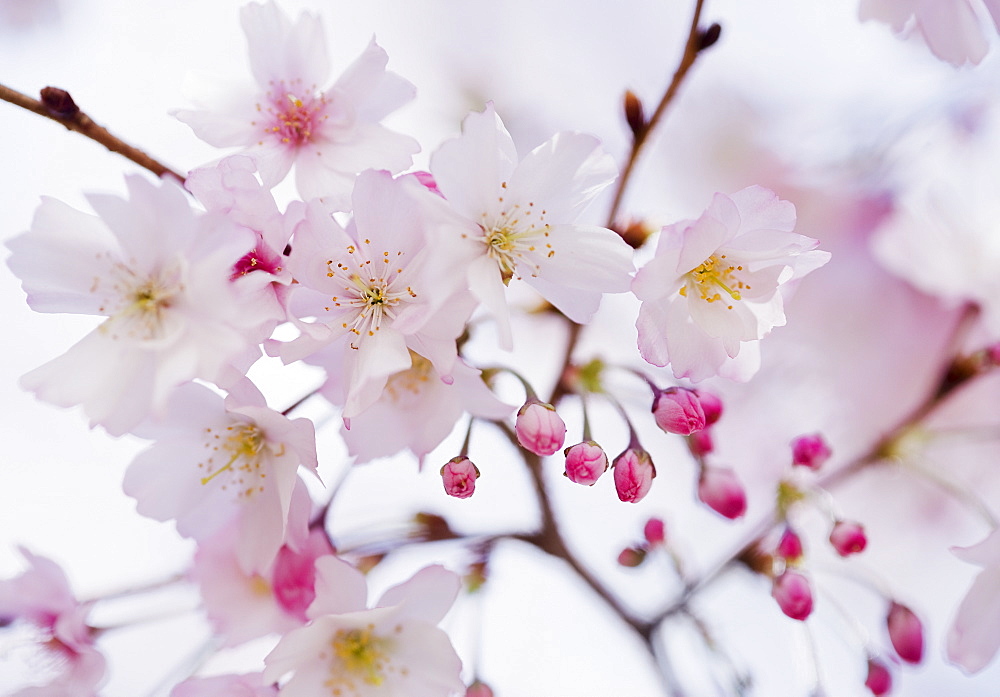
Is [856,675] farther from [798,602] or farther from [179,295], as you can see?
[179,295]

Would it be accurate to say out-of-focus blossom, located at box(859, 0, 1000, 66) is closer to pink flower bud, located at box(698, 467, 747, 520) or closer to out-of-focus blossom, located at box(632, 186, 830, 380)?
out-of-focus blossom, located at box(632, 186, 830, 380)

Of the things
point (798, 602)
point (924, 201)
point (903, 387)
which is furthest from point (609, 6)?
point (798, 602)

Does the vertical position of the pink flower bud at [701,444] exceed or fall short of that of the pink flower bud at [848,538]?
it exceeds it

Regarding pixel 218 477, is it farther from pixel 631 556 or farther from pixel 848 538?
pixel 848 538

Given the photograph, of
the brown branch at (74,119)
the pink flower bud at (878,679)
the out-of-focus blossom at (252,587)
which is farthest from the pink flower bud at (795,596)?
the brown branch at (74,119)

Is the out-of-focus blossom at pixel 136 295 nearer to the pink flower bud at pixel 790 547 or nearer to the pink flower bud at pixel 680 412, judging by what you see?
the pink flower bud at pixel 680 412

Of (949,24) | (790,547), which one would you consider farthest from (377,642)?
(949,24)
